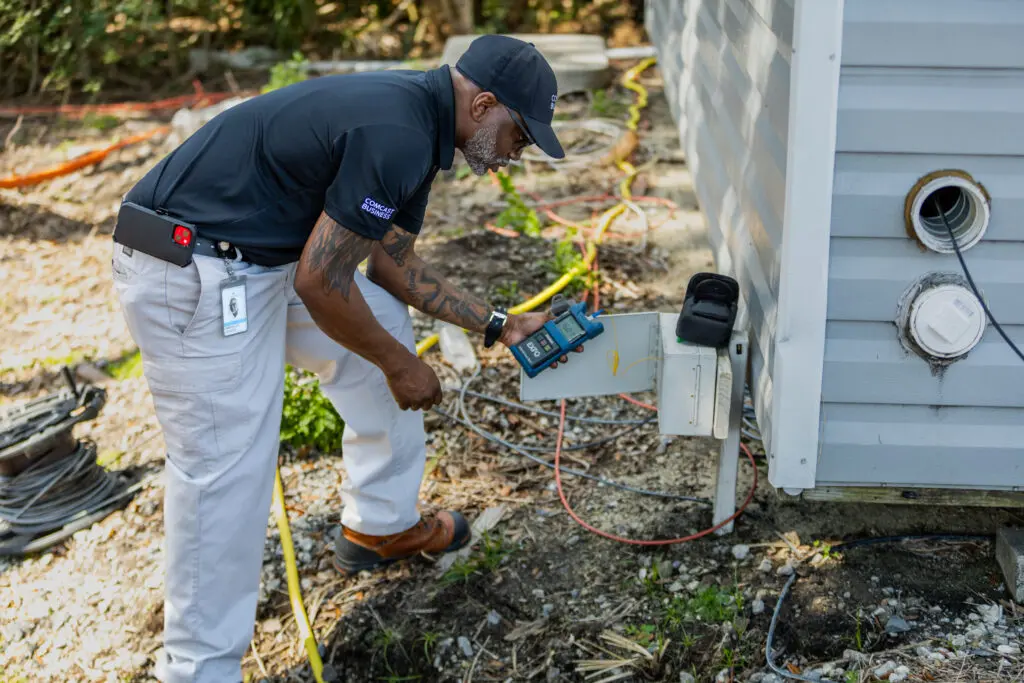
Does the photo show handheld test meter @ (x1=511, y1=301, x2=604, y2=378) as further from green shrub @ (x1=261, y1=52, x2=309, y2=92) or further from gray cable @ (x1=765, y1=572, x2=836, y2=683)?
green shrub @ (x1=261, y1=52, x2=309, y2=92)

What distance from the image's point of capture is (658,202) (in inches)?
245

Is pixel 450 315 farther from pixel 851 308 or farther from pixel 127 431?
pixel 127 431

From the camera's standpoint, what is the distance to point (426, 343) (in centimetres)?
463

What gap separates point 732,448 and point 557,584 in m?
0.76

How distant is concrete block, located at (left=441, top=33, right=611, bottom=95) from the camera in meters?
8.16

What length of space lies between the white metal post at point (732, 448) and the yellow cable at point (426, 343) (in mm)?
1398

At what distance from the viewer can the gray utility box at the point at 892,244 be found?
2.56m

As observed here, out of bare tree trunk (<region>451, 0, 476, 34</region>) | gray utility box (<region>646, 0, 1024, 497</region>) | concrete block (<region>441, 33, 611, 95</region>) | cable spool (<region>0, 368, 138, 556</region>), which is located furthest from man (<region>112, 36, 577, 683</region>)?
bare tree trunk (<region>451, 0, 476, 34</region>)

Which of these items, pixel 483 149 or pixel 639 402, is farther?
pixel 639 402

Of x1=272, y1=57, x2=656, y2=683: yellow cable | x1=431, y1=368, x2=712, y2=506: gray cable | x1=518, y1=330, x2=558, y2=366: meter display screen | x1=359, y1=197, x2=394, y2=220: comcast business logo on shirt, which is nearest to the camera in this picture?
x1=359, y1=197, x2=394, y2=220: comcast business logo on shirt

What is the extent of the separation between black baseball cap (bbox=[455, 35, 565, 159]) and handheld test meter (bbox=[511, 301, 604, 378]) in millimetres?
587

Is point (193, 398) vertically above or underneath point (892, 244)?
underneath

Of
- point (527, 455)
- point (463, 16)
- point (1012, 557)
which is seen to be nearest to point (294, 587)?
point (527, 455)

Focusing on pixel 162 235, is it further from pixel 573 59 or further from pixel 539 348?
pixel 573 59
